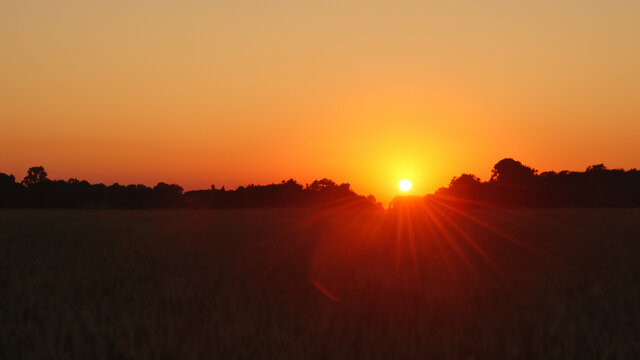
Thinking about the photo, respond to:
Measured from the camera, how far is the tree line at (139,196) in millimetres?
50250

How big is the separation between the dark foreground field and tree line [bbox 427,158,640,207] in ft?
125

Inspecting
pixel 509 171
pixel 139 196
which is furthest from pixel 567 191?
pixel 139 196

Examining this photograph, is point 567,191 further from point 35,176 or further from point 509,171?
point 35,176

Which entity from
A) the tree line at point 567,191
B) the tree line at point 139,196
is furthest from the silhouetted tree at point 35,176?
the tree line at point 567,191

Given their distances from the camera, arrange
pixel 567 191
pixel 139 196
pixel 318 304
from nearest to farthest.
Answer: pixel 318 304 → pixel 567 191 → pixel 139 196

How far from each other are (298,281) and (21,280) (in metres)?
4.55

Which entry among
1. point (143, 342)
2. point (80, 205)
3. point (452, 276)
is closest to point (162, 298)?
point (143, 342)

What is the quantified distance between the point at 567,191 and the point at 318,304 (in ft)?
159

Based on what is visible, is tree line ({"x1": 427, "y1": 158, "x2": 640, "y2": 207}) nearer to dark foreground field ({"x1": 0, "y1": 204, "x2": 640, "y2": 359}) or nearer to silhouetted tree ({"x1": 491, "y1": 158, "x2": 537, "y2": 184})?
silhouetted tree ({"x1": 491, "y1": 158, "x2": 537, "y2": 184})

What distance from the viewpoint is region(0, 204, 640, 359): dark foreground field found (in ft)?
15.4

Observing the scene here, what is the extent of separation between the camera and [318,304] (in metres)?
6.40

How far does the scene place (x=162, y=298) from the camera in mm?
6809

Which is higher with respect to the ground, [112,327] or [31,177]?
[31,177]

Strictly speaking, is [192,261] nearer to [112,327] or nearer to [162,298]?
[162,298]
